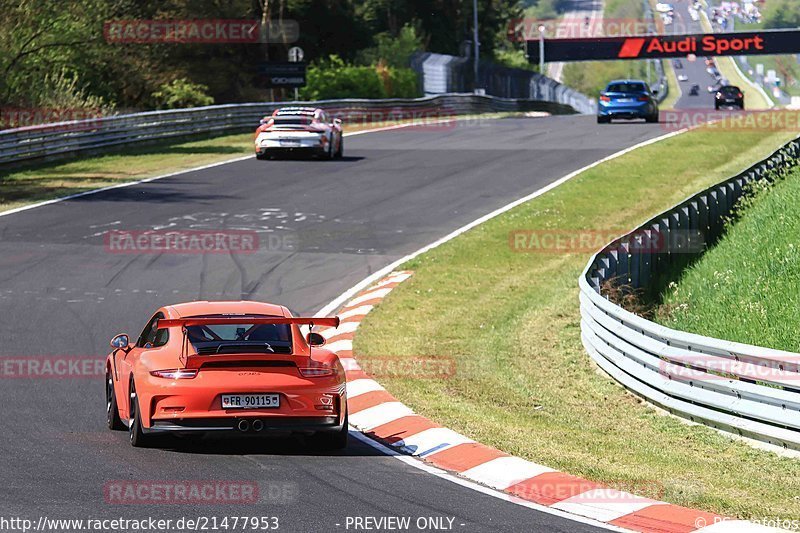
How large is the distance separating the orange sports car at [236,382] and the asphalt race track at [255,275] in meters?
0.26

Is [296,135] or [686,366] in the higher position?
[296,135]

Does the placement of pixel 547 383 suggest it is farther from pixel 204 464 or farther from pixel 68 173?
pixel 68 173

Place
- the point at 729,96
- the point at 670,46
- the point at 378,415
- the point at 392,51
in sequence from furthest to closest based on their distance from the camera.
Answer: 1. the point at 670,46
2. the point at 392,51
3. the point at 729,96
4. the point at 378,415

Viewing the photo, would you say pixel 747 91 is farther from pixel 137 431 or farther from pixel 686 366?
pixel 137 431

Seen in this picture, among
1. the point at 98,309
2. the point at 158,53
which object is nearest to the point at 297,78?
the point at 158,53

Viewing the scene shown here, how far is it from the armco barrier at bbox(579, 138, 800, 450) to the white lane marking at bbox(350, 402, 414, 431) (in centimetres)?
247

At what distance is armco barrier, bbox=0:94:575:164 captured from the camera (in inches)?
1328

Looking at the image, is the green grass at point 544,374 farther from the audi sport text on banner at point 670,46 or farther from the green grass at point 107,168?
the audi sport text on banner at point 670,46

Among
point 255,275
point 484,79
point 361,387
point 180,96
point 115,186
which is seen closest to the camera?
point 361,387

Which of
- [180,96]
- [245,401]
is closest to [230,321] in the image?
[245,401]

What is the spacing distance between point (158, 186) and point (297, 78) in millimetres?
22003

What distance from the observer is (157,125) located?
40.1 meters

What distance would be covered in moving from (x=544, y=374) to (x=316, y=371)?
4.99 meters

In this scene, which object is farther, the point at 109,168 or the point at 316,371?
the point at 109,168
